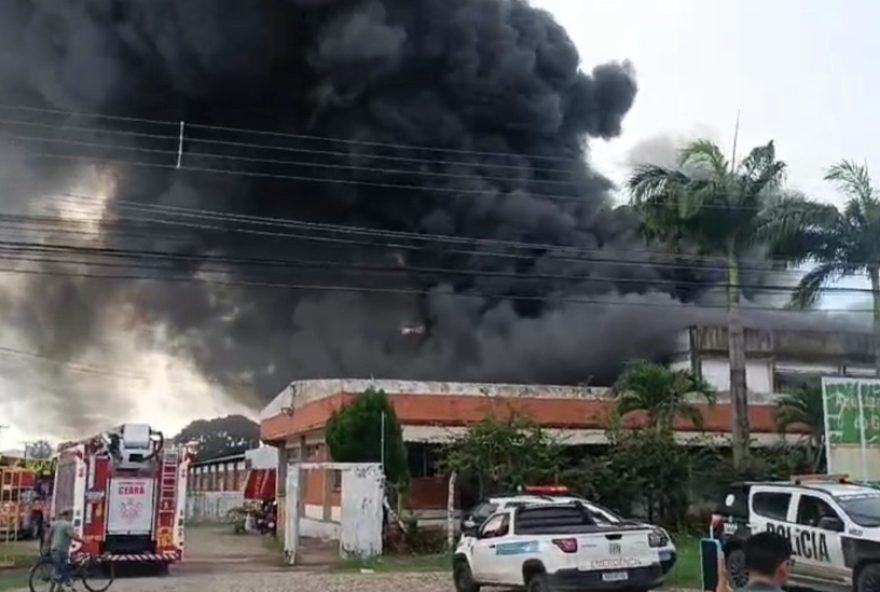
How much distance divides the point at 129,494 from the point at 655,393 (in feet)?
40.5

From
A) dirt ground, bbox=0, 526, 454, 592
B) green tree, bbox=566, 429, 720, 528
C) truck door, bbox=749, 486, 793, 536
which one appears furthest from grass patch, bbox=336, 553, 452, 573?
truck door, bbox=749, 486, 793, 536

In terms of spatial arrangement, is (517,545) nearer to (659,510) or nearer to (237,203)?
(659,510)

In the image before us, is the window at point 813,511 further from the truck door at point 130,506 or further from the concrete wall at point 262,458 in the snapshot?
the concrete wall at point 262,458

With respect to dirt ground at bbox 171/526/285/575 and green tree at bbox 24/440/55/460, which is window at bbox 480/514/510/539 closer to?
dirt ground at bbox 171/526/285/575

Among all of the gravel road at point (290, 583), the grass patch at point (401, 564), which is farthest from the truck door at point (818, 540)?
the grass patch at point (401, 564)

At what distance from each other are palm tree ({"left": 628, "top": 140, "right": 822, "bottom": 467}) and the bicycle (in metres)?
14.0

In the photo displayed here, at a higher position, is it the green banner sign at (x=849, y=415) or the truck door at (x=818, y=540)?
the green banner sign at (x=849, y=415)

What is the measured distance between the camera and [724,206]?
24.5 m

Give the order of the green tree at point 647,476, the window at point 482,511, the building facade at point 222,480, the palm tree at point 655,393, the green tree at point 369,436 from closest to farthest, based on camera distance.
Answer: the window at point 482,511 → the green tree at point 369,436 → the green tree at point 647,476 → the palm tree at point 655,393 → the building facade at point 222,480

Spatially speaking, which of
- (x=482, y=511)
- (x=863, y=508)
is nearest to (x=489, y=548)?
(x=482, y=511)

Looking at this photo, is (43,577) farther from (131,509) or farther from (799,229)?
(799,229)

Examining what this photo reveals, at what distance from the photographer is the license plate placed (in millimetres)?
11766

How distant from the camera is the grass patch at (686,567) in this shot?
50.9ft

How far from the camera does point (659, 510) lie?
24469 mm
